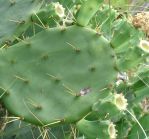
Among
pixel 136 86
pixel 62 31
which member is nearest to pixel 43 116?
pixel 62 31

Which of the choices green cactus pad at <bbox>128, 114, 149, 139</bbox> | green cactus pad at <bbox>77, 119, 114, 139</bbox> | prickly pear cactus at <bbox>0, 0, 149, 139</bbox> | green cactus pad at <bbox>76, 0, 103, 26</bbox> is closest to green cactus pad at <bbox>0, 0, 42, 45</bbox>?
prickly pear cactus at <bbox>0, 0, 149, 139</bbox>

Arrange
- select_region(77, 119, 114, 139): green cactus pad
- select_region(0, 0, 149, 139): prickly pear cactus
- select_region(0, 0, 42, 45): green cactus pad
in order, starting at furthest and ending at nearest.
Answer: select_region(0, 0, 42, 45): green cactus pad, select_region(0, 0, 149, 139): prickly pear cactus, select_region(77, 119, 114, 139): green cactus pad

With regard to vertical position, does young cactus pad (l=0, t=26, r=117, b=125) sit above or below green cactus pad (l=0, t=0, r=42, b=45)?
below

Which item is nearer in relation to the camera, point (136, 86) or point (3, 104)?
point (3, 104)

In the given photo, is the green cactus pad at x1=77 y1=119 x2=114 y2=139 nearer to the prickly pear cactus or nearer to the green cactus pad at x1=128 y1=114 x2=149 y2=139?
the prickly pear cactus

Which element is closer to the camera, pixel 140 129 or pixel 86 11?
pixel 86 11

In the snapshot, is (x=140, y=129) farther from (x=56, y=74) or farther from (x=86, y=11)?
(x=86, y=11)

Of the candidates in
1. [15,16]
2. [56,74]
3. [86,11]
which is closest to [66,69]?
[56,74]

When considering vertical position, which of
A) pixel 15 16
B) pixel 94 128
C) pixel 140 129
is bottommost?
pixel 140 129

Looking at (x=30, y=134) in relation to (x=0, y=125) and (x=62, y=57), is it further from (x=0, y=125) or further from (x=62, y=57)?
(x=62, y=57)
